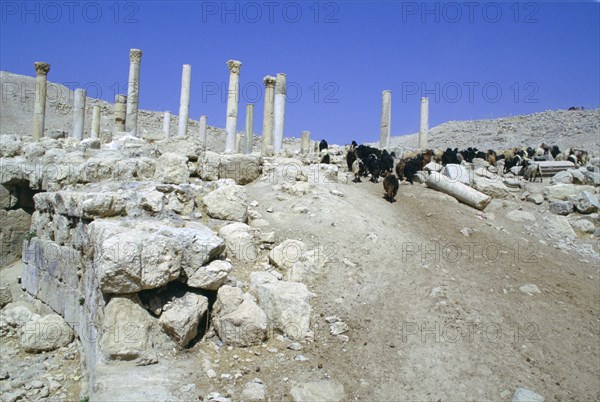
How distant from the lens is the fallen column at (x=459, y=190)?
14.0m

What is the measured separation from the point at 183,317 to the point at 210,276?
0.74m

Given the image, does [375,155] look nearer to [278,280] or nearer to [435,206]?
[435,206]

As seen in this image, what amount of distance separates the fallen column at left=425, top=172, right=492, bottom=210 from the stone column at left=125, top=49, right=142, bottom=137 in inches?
518

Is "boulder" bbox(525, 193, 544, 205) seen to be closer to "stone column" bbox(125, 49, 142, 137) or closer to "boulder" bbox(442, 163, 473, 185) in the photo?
"boulder" bbox(442, 163, 473, 185)

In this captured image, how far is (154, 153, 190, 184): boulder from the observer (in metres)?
10.4

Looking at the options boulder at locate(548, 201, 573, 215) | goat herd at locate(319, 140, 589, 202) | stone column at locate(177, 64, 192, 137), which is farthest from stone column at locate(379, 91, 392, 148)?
boulder at locate(548, 201, 573, 215)

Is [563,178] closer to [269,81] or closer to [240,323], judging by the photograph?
[269,81]

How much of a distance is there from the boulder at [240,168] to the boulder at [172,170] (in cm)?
207

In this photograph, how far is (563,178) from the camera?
1723cm

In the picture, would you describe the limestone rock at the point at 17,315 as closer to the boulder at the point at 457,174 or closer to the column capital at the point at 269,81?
the boulder at the point at 457,174

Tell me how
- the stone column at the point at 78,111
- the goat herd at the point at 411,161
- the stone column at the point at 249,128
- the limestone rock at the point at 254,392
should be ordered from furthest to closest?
the stone column at the point at 249,128, the stone column at the point at 78,111, the goat herd at the point at 411,161, the limestone rock at the point at 254,392

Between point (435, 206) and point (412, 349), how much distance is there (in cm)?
674

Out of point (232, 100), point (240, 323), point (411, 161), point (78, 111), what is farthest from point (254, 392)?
point (78, 111)

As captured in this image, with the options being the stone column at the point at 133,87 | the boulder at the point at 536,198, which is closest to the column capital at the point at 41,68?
the stone column at the point at 133,87
